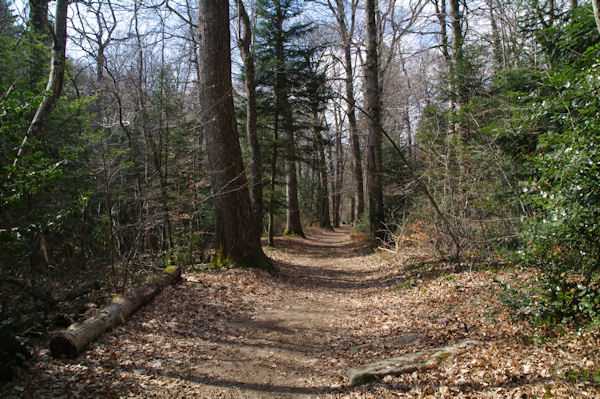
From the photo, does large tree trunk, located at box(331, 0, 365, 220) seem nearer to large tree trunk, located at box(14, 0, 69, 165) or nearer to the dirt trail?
the dirt trail

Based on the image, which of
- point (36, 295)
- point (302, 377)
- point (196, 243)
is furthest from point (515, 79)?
point (36, 295)

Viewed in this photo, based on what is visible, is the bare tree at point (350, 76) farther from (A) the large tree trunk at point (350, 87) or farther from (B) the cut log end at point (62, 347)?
(B) the cut log end at point (62, 347)

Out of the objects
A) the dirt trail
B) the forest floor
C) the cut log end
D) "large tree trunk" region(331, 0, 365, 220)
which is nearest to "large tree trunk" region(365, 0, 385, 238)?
"large tree trunk" region(331, 0, 365, 220)

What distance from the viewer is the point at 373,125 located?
1283 centimetres

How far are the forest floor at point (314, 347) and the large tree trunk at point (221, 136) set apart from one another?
39.1 inches

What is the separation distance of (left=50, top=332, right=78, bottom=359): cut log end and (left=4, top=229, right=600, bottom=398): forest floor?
0.32ft

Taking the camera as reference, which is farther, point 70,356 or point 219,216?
point 219,216

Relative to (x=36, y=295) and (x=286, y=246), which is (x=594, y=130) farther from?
(x=286, y=246)

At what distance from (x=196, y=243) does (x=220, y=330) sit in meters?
5.66

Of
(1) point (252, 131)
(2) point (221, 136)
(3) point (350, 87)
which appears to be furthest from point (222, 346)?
(3) point (350, 87)

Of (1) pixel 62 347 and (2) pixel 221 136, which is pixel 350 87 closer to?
(2) pixel 221 136

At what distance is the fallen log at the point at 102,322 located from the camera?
12.6 feet

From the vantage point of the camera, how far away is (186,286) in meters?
7.04

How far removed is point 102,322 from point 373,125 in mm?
10768
